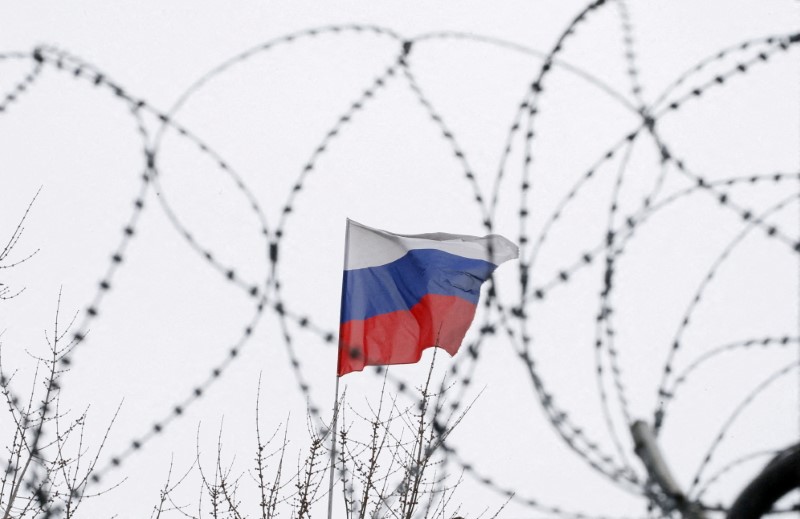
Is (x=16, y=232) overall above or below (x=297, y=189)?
above

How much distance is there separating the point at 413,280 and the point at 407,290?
6.2 inches

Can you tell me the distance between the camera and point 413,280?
9.83m

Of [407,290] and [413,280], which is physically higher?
[413,280]

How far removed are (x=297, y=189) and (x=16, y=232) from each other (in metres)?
5.21

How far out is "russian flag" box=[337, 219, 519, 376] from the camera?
9164 mm

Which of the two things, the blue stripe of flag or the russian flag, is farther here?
the blue stripe of flag

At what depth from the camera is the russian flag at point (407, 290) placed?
9.16 m

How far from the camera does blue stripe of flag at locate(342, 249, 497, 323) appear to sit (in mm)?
9478

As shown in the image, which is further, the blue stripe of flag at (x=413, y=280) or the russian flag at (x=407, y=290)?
the blue stripe of flag at (x=413, y=280)

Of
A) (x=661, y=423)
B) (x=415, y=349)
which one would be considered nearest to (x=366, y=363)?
(x=415, y=349)

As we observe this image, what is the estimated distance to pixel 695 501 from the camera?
362cm

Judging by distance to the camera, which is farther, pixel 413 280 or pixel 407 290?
pixel 413 280

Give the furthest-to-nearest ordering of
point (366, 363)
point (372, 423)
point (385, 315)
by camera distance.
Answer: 1. point (372, 423)
2. point (385, 315)
3. point (366, 363)

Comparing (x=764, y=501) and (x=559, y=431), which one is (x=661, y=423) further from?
(x=764, y=501)
